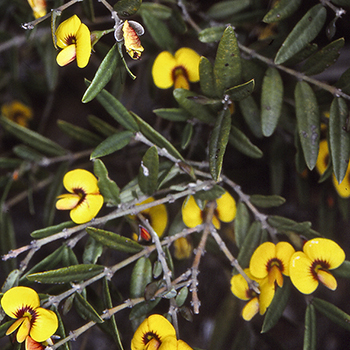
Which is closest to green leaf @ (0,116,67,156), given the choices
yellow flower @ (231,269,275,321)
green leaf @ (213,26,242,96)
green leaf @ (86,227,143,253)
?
green leaf @ (86,227,143,253)

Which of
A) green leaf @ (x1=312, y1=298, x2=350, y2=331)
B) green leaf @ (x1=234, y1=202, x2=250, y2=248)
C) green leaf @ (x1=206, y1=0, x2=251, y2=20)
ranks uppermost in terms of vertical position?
green leaf @ (x1=206, y1=0, x2=251, y2=20)

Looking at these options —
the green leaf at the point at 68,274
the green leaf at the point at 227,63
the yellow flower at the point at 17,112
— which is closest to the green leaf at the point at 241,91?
the green leaf at the point at 227,63

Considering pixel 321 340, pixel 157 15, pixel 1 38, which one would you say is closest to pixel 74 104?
pixel 1 38

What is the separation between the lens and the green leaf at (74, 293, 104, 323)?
2.07 ft

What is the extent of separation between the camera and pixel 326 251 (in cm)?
66

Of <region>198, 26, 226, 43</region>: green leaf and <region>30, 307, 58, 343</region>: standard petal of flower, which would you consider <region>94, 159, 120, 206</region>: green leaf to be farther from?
<region>198, 26, 226, 43</region>: green leaf

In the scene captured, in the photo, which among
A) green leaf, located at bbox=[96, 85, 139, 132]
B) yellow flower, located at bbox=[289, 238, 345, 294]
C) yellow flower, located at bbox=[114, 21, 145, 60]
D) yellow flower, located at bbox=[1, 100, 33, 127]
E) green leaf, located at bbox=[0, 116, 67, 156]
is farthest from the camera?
yellow flower, located at bbox=[1, 100, 33, 127]

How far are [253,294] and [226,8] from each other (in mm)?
787

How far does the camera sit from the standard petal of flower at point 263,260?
2.24ft

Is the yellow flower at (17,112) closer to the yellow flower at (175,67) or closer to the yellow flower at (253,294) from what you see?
the yellow flower at (175,67)

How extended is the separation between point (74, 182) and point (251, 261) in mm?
400

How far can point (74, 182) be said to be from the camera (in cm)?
71

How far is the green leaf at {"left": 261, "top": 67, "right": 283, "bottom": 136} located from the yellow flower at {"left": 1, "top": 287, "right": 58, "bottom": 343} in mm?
572

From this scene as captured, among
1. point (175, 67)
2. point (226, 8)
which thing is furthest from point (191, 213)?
point (226, 8)
